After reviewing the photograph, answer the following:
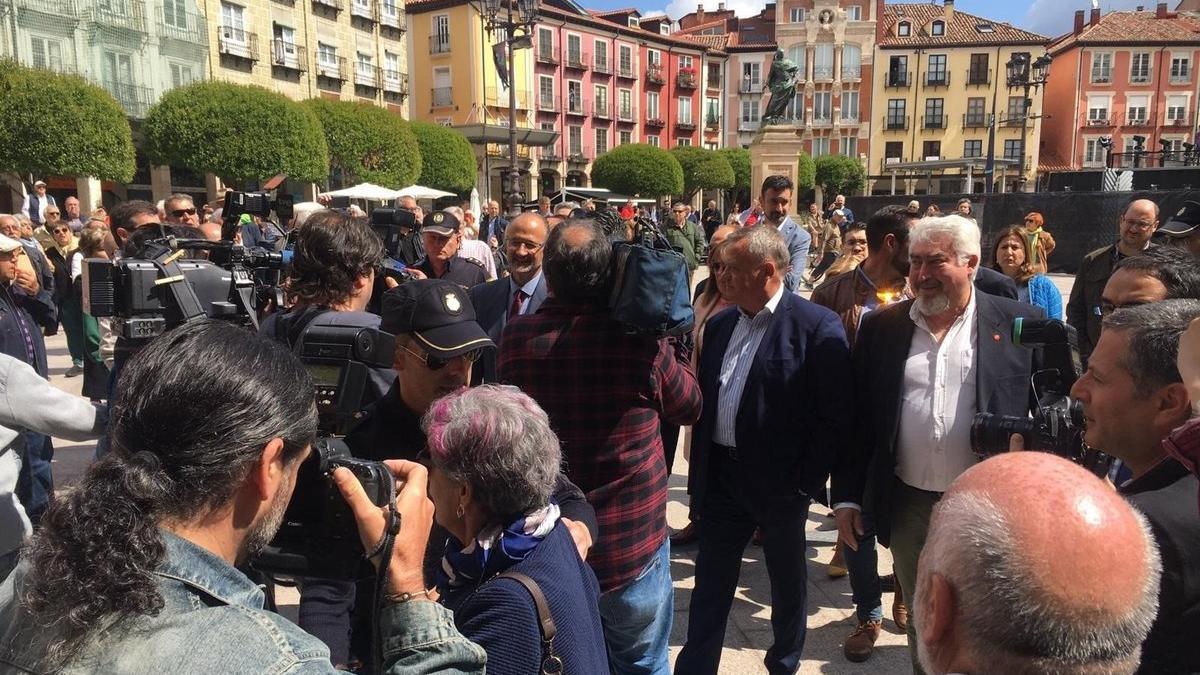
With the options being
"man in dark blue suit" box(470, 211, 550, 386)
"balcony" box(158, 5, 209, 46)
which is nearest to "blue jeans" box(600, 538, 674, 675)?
"man in dark blue suit" box(470, 211, 550, 386)

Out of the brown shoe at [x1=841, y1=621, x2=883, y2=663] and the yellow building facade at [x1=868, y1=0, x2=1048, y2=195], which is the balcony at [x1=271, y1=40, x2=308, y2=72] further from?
the yellow building facade at [x1=868, y1=0, x2=1048, y2=195]

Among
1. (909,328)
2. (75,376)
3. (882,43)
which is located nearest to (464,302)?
(909,328)

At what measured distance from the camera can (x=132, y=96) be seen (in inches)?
1003

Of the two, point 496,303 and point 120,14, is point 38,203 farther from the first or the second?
point 120,14

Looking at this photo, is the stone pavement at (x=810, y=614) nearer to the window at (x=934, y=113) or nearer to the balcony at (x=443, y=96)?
the balcony at (x=443, y=96)

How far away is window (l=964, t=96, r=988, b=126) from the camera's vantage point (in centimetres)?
5328

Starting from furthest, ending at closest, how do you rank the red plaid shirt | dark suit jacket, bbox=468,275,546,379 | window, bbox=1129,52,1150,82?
window, bbox=1129,52,1150,82
dark suit jacket, bbox=468,275,546,379
the red plaid shirt

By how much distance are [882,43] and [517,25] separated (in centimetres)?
4811

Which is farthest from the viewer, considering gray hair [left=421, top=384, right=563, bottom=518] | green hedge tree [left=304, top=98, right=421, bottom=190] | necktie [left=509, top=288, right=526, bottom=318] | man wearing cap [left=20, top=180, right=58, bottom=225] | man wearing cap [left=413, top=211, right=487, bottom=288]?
green hedge tree [left=304, top=98, right=421, bottom=190]

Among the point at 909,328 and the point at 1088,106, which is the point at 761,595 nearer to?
the point at 909,328

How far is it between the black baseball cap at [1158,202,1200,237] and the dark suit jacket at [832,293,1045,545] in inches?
83.6

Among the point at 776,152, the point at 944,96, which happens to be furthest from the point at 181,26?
the point at 944,96

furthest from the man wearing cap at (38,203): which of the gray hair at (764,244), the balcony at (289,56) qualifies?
the balcony at (289,56)

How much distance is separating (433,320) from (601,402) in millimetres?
611
